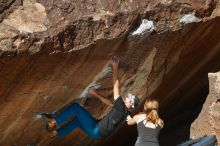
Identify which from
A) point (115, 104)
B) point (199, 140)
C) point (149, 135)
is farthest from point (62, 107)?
point (199, 140)

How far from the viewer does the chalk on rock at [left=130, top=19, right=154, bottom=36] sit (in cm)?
558

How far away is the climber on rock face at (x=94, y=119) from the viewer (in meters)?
5.74

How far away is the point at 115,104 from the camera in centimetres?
571

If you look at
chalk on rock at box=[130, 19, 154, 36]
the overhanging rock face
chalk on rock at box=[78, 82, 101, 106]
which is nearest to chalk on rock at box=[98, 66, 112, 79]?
the overhanging rock face

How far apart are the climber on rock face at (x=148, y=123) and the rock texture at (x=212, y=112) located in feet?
3.25

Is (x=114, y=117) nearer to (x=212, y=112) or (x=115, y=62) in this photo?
(x=115, y=62)

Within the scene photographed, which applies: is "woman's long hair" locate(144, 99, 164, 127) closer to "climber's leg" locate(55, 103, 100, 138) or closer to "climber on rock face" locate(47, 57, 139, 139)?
"climber on rock face" locate(47, 57, 139, 139)

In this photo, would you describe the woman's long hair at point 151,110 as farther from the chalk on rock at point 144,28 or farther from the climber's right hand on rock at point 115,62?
the chalk on rock at point 144,28

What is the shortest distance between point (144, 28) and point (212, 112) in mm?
1745

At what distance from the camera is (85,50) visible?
5289 mm

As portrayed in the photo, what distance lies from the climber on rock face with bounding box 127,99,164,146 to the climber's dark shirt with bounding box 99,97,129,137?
0.56 feet

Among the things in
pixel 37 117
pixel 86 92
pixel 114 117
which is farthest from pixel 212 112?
pixel 37 117

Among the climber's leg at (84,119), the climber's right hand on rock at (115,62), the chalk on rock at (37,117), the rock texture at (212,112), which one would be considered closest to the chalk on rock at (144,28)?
the climber's right hand on rock at (115,62)

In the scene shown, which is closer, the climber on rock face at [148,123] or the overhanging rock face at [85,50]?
the overhanging rock face at [85,50]
